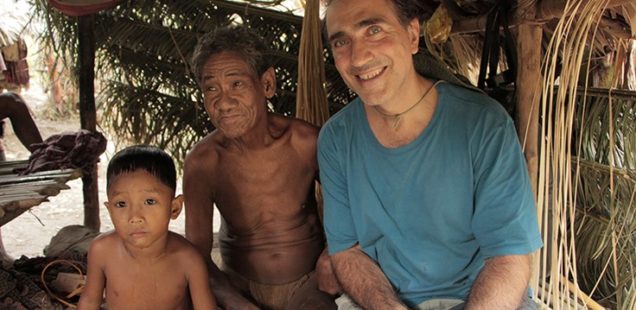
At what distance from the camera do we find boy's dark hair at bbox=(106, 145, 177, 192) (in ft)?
6.28

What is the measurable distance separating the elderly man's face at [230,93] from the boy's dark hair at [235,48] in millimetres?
21

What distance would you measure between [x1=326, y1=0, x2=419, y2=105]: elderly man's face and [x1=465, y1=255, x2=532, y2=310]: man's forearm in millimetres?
501

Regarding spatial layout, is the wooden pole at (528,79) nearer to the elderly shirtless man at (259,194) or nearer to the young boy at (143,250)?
the elderly shirtless man at (259,194)

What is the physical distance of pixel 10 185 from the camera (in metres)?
3.00

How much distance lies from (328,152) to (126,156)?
24.4 inches

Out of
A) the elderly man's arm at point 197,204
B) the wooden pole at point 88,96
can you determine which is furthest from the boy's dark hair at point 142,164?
the wooden pole at point 88,96

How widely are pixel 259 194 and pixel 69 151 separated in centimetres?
170

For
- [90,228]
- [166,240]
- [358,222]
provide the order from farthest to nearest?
→ 1. [90,228]
2. [166,240]
3. [358,222]

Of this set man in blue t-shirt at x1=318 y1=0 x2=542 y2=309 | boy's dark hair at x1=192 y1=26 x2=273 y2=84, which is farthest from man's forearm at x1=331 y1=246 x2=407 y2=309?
boy's dark hair at x1=192 y1=26 x2=273 y2=84

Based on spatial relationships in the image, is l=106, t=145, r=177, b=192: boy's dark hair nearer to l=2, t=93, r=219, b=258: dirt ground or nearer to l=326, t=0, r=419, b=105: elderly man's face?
l=326, t=0, r=419, b=105: elderly man's face

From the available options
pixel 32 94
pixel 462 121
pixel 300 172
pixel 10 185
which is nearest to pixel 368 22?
pixel 462 121

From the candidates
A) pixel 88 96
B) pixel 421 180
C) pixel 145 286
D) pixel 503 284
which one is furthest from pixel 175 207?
pixel 88 96

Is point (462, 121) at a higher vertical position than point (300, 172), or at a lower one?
higher

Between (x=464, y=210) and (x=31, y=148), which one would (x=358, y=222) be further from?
(x=31, y=148)
